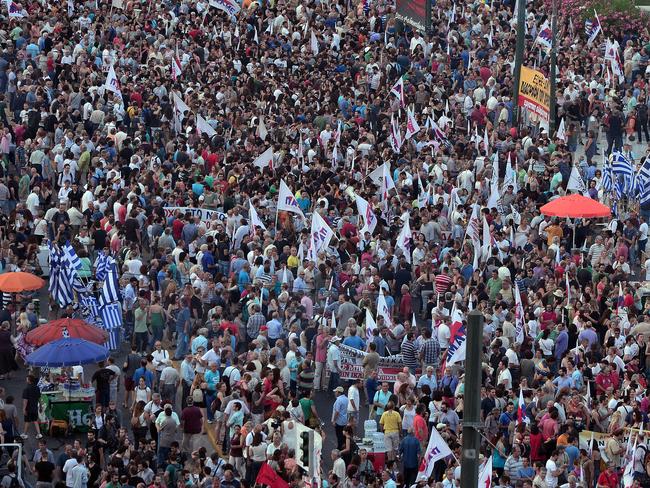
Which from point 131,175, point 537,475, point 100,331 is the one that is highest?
point 131,175

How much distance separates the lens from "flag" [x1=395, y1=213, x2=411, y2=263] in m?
30.8

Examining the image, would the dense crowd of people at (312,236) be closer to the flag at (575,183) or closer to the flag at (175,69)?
the flag at (175,69)

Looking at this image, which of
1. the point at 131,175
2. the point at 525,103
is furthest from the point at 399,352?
the point at 525,103

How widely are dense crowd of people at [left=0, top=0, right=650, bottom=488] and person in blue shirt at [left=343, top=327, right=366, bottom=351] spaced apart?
12.1 inches

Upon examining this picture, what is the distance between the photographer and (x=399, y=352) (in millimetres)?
27312

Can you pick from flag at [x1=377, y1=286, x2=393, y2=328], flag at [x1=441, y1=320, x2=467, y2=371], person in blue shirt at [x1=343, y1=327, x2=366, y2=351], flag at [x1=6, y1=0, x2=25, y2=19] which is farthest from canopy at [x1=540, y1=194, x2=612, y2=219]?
flag at [x1=6, y1=0, x2=25, y2=19]

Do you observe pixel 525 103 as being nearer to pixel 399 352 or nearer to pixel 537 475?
pixel 399 352

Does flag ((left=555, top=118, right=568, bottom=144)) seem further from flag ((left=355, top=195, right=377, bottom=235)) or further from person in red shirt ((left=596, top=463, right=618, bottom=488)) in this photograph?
person in red shirt ((left=596, top=463, right=618, bottom=488))

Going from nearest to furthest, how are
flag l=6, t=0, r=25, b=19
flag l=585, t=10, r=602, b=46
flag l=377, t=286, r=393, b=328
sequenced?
flag l=377, t=286, r=393, b=328, flag l=6, t=0, r=25, b=19, flag l=585, t=10, r=602, b=46

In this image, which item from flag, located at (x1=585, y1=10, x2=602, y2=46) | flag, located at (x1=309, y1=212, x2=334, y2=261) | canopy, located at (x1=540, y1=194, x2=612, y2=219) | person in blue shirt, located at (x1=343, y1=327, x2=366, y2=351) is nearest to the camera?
person in blue shirt, located at (x1=343, y1=327, x2=366, y2=351)

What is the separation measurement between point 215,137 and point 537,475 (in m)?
15.5

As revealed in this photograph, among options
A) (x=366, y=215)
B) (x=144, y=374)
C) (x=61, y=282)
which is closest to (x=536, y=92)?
(x=366, y=215)

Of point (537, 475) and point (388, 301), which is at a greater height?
point (388, 301)

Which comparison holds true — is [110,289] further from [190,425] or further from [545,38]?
[545,38]
